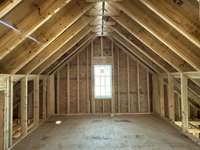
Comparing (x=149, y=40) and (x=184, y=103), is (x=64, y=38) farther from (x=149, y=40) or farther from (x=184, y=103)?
(x=184, y=103)

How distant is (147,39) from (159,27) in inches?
33.3

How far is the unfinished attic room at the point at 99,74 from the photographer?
136 inches

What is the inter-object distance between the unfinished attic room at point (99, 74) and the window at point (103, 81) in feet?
0.13

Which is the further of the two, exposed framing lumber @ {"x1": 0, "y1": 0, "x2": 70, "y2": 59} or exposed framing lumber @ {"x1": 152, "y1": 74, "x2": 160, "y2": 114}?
exposed framing lumber @ {"x1": 152, "y1": 74, "x2": 160, "y2": 114}

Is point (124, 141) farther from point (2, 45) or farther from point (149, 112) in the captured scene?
point (149, 112)

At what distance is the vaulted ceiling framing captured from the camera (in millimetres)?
3381

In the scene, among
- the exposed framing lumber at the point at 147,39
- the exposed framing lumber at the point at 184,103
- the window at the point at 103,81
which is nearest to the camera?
the exposed framing lumber at the point at 147,39

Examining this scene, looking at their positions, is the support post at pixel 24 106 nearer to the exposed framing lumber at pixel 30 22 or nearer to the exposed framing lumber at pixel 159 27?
the exposed framing lumber at pixel 30 22

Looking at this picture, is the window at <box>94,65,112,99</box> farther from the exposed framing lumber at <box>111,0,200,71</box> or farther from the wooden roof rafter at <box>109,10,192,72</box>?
the exposed framing lumber at <box>111,0,200,71</box>

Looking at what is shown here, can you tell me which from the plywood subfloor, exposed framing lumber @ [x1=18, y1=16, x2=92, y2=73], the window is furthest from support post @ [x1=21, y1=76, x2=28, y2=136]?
the window

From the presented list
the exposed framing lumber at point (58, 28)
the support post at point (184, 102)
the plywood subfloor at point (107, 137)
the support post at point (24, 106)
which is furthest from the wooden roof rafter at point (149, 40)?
the support post at point (24, 106)

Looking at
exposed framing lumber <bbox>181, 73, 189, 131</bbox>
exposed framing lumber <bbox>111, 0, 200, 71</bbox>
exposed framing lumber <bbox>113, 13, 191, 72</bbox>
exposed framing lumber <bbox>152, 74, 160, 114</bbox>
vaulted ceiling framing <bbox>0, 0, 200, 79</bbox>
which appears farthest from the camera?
exposed framing lumber <bbox>152, 74, 160, 114</bbox>

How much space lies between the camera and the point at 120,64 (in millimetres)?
8719

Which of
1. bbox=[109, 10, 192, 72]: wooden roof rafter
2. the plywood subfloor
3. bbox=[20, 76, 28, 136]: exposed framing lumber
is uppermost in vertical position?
bbox=[109, 10, 192, 72]: wooden roof rafter
